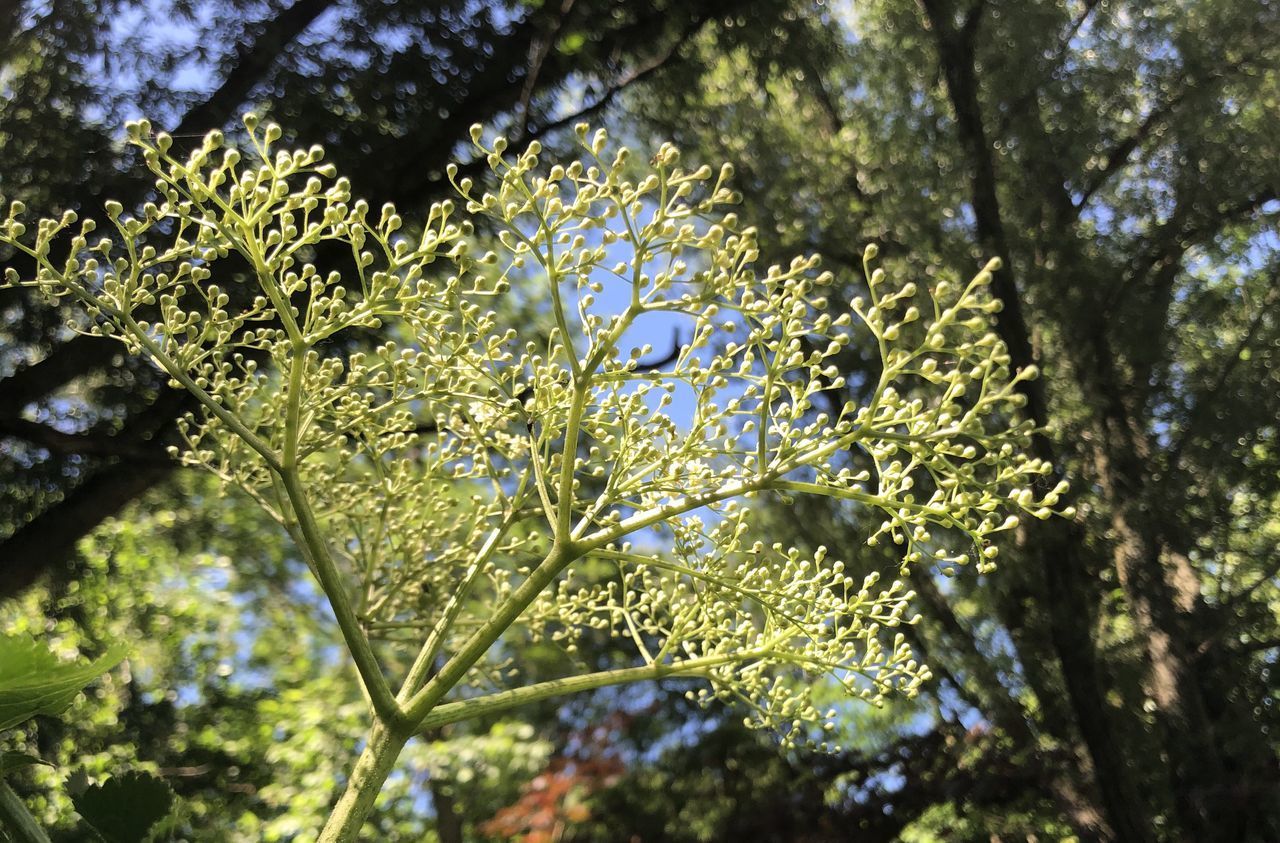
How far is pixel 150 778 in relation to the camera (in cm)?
90

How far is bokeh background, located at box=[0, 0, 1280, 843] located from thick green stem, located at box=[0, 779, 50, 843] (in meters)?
2.39

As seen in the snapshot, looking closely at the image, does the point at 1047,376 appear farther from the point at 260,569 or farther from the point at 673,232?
the point at 260,569

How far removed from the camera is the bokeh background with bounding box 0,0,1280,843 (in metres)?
3.49

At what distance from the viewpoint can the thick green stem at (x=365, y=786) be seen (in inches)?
32.9

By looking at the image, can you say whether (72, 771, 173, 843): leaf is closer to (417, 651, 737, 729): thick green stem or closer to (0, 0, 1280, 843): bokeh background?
(417, 651, 737, 729): thick green stem

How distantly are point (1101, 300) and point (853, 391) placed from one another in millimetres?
1711

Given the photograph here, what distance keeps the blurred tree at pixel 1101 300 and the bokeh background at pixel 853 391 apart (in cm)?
2

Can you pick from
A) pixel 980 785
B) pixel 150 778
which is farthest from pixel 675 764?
pixel 150 778

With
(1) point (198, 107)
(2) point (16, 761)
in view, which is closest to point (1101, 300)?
(1) point (198, 107)

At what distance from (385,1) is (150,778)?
12.6 feet

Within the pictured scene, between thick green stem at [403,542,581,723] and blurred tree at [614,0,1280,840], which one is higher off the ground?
blurred tree at [614,0,1280,840]

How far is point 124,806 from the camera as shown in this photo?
88 centimetres

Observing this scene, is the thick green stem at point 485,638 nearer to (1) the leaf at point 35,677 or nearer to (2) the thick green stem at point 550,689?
(2) the thick green stem at point 550,689

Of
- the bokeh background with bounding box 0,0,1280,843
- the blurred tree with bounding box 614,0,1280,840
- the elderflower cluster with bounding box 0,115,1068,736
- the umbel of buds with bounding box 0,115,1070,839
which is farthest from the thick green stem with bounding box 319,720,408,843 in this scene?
the blurred tree with bounding box 614,0,1280,840
